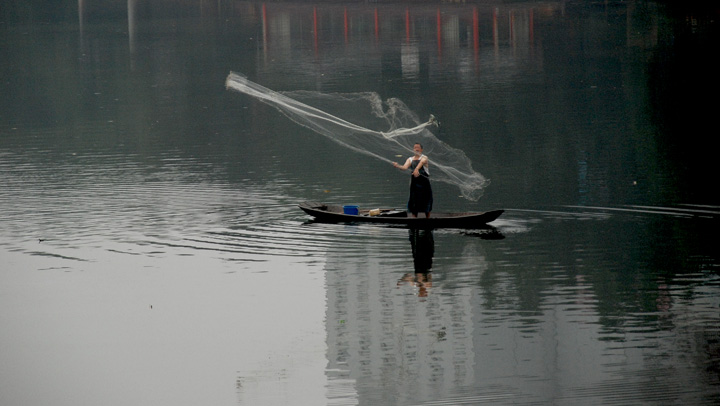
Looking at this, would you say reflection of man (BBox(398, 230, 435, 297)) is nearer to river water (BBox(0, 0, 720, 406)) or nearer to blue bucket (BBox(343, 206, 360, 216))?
river water (BBox(0, 0, 720, 406))

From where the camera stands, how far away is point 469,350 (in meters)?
19.2

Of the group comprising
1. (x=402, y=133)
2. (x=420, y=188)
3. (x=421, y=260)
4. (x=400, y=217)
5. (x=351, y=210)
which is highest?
(x=402, y=133)

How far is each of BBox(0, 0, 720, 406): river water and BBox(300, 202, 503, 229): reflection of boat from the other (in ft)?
1.01

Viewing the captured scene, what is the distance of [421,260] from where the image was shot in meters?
25.6

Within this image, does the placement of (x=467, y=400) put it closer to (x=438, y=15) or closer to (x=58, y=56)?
(x=58, y=56)

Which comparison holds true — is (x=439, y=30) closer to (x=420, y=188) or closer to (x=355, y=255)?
(x=420, y=188)

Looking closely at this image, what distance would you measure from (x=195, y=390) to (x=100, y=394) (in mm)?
1387

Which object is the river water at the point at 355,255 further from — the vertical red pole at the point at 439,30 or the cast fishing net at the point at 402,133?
the vertical red pole at the point at 439,30

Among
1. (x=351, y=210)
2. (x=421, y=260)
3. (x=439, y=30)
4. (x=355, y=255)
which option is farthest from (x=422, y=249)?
(x=439, y=30)

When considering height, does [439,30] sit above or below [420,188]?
above

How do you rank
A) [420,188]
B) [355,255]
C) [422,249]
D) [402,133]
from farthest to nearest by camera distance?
[402,133]
[420,188]
[422,249]
[355,255]

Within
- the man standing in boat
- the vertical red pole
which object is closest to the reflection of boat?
the man standing in boat

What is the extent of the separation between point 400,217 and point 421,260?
3275mm

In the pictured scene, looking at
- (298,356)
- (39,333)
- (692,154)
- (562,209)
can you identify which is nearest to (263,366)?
(298,356)
